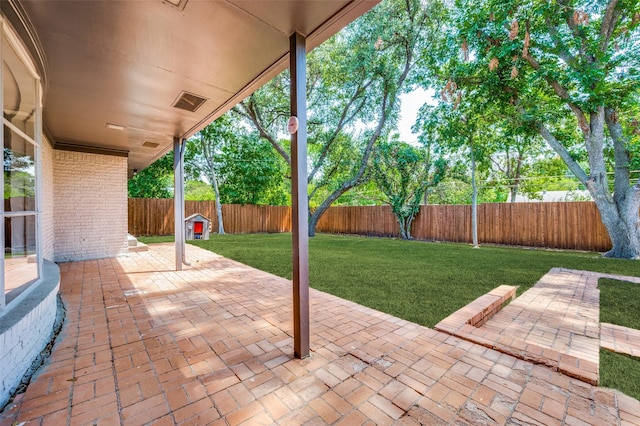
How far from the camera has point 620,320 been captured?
2.65m

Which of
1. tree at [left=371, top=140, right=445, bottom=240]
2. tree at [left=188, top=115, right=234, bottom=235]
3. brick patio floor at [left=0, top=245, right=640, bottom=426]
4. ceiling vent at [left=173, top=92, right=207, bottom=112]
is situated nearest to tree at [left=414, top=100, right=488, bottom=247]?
tree at [left=371, top=140, right=445, bottom=240]

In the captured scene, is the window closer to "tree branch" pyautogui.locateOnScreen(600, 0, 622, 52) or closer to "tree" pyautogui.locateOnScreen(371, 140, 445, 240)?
Answer: "tree branch" pyautogui.locateOnScreen(600, 0, 622, 52)

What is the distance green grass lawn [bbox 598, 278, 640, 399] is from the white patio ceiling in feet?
9.19

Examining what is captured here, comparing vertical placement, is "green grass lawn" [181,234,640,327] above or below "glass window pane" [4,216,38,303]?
below

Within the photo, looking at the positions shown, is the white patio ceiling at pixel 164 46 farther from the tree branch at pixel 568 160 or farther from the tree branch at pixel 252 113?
the tree branch at pixel 568 160

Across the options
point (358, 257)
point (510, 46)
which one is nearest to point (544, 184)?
point (510, 46)

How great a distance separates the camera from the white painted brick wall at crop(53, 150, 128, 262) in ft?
17.4

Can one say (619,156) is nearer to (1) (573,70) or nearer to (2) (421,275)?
(1) (573,70)

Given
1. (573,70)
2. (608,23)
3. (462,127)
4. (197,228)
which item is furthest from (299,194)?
(608,23)

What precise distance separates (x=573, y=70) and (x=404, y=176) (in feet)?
18.9

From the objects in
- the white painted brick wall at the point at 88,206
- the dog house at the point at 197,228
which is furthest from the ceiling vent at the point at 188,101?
the dog house at the point at 197,228

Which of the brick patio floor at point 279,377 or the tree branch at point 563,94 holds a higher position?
the tree branch at point 563,94

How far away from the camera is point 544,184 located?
1611 cm

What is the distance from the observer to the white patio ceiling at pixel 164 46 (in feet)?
5.57
